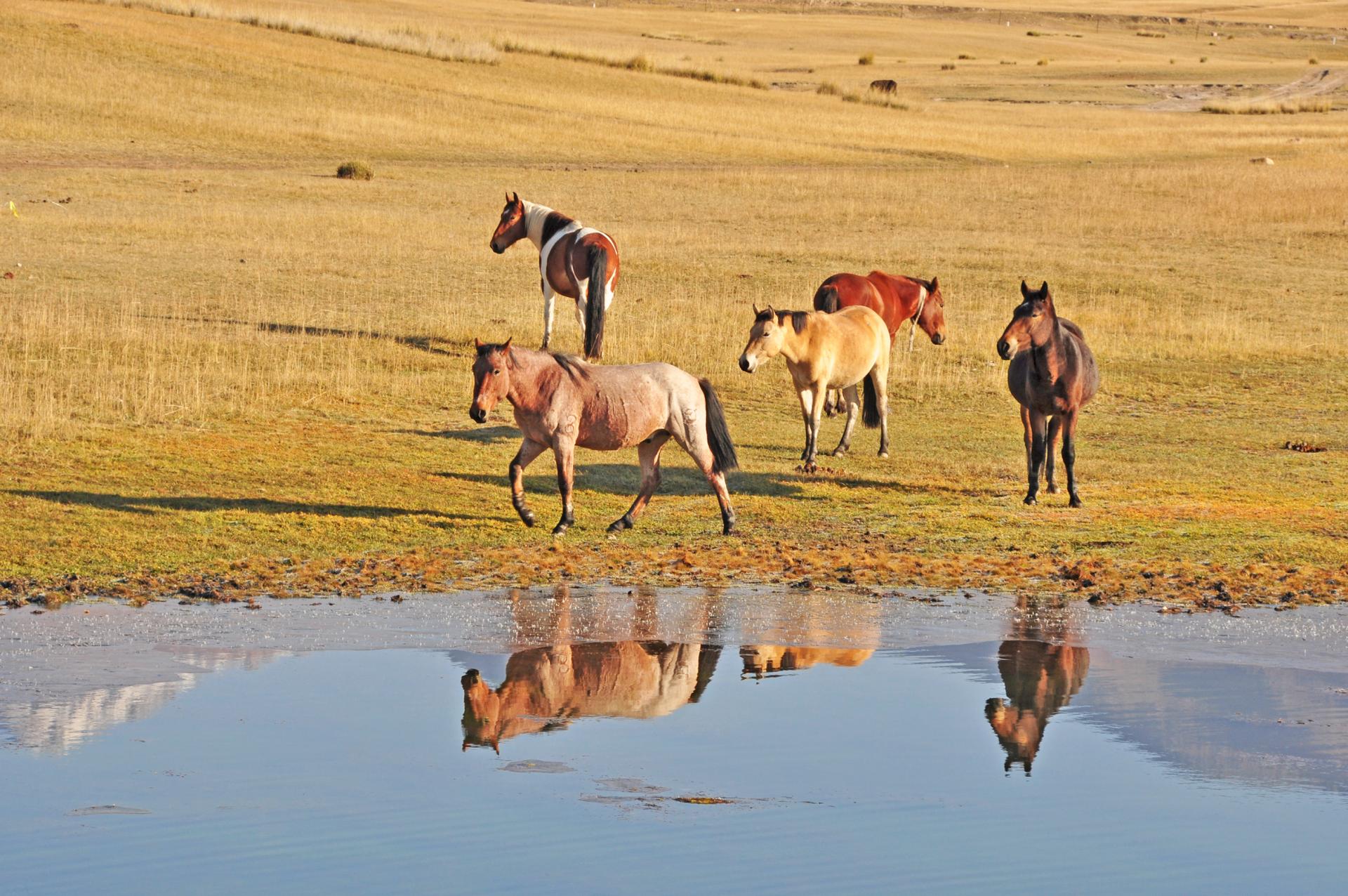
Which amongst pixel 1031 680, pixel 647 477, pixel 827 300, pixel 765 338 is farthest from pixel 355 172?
pixel 1031 680

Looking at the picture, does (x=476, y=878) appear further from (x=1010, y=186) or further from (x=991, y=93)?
(x=991, y=93)

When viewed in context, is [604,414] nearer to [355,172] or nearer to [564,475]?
[564,475]

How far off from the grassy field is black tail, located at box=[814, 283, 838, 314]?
1.41 m

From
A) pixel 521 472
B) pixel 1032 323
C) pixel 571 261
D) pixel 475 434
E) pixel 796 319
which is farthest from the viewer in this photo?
pixel 571 261

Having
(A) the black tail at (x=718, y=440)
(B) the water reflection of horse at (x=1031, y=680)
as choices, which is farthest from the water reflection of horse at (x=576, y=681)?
(A) the black tail at (x=718, y=440)

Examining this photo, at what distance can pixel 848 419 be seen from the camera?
683 inches

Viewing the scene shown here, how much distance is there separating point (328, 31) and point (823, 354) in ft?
179

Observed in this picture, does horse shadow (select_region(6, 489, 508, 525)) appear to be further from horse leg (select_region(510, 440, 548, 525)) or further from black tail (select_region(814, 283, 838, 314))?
black tail (select_region(814, 283, 838, 314))

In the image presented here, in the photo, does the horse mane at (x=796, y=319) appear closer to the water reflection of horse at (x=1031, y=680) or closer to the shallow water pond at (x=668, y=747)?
the shallow water pond at (x=668, y=747)

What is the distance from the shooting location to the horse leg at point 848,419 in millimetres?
17203

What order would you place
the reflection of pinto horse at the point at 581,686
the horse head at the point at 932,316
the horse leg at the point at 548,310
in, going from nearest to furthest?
1. the reflection of pinto horse at the point at 581,686
2. the horse head at the point at 932,316
3. the horse leg at the point at 548,310

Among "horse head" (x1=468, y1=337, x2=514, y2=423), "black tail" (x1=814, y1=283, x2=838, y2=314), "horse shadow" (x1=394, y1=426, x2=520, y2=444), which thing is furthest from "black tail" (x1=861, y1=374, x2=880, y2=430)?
"horse head" (x1=468, y1=337, x2=514, y2=423)

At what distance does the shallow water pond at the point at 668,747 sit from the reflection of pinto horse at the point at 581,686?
2 cm

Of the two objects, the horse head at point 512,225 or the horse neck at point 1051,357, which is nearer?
the horse neck at point 1051,357
